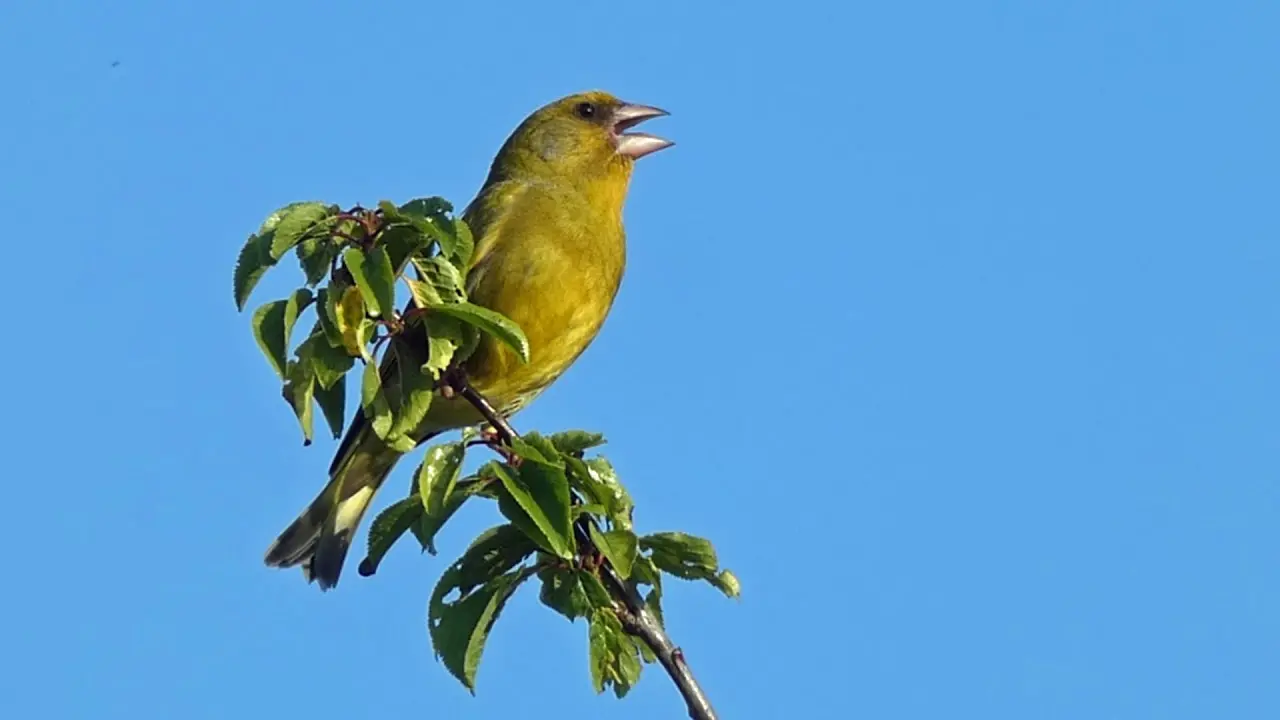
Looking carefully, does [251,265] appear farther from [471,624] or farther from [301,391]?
[471,624]

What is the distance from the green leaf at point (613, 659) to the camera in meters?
3.02

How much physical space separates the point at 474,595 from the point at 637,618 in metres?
0.37

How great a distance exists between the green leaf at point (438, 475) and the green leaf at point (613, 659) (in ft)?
1.26

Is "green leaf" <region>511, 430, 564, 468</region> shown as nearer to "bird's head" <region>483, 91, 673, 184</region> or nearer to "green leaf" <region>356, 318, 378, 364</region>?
"green leaf" <region>356, 318, 378, 364</region>

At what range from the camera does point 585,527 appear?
323 cm

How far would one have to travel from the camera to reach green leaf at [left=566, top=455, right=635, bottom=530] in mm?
3248

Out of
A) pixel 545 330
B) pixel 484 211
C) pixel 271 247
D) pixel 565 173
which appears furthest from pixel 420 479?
pixel 565 173

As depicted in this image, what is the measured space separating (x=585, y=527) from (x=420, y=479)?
306 mm

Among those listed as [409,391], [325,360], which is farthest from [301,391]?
[409,391]

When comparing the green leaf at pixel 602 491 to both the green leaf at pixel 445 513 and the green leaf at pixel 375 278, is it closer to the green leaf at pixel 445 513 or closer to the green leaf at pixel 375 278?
the green leaf at pixel 445 513

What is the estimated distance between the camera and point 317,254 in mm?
3234

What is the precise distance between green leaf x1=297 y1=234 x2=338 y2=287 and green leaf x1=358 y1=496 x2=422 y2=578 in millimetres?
444

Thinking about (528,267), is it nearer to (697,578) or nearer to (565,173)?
(565,173)

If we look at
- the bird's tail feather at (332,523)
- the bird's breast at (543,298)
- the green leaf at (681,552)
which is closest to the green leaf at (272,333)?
the green leaf at (681,552)
